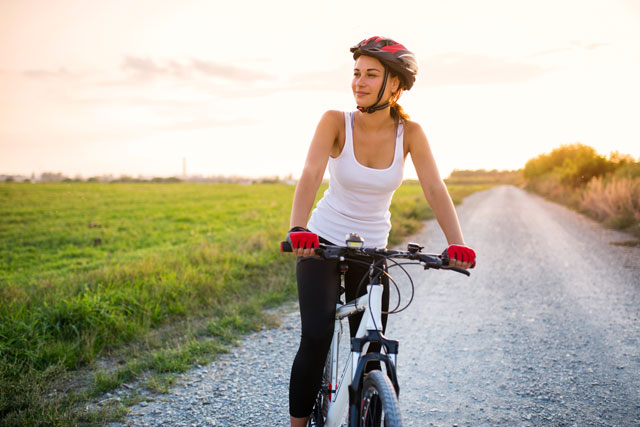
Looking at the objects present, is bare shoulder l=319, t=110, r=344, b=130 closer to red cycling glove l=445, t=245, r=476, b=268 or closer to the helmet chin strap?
the helmet chin strap

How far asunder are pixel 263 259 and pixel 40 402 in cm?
444

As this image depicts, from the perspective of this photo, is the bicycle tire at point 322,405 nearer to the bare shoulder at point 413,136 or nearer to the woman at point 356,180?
the woman at point 356,180

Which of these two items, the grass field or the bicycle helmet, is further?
the grass field

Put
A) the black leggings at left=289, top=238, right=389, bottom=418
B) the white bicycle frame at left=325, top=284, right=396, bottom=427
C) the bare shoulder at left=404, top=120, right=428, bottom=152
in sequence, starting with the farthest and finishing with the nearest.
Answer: the bare shoulder at left=404, top=120, right=428, bottom=152 → the black leggings at left=289, top=238, right=389, bottom=418 → the white bicycle frame at left=325, top=284, right=396, bottom=427

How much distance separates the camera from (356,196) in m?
2.20

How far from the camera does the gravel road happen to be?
3105 millimetres

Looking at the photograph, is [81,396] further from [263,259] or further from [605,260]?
[605,260]

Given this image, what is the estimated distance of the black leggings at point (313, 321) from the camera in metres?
2.06

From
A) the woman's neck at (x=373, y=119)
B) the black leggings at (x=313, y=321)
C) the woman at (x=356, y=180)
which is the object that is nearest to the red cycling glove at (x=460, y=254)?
the woman at (x=356, y=180)

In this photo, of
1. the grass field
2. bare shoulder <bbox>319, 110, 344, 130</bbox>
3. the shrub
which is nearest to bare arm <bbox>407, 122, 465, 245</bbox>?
bare shoulder <bbox>319, 110, 344, 130</bbox>

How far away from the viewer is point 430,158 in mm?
2326

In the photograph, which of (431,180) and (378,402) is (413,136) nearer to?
(431,180)

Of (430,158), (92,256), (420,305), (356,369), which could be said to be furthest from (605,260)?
(92,256)

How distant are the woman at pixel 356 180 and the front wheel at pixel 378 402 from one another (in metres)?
0.37
